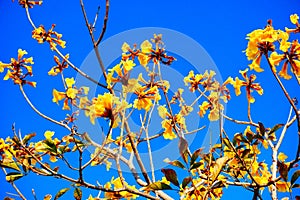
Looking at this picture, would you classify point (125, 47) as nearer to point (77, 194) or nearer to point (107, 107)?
point (107, 107)

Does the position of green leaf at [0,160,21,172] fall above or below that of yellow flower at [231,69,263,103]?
below

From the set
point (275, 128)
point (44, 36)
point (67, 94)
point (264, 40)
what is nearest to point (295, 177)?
point (275, 128)

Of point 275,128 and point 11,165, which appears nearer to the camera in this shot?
point 11,165

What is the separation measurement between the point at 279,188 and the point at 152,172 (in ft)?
3.16

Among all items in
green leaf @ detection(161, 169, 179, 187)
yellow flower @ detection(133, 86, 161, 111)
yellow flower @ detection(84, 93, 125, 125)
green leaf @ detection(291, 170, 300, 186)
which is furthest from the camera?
yellow flower @ detection(133, 86, 161, 111)

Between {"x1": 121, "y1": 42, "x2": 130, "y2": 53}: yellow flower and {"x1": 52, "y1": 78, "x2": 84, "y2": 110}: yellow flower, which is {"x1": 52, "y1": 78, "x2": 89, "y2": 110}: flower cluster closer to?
{"x1": 52, "y1": 78, "x2": 84, "y2": 110}: yellow flower

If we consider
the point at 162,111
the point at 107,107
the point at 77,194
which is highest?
the point at 162,111

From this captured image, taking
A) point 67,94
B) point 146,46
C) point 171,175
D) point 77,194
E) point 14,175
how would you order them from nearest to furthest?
point 171,175 → point 14,175 → point 77,194 → point 67,94 → point 146,46

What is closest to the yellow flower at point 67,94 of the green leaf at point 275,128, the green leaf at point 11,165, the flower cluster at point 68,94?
the flower cluster at point 68,94

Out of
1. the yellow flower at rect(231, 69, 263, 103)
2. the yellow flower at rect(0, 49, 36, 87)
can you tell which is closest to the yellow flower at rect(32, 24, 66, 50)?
the yellow flower at rect(0, 49, 36, 87)

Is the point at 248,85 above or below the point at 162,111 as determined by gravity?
above

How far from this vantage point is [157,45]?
8.49ft

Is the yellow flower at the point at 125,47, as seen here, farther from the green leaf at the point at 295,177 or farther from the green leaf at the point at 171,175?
the green leaf at the point at 295,177

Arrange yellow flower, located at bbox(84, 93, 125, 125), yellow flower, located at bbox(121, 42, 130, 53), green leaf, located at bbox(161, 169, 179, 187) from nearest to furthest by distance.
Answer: yellow flower, located at bbox(84, 93, 125, 125)
green leaf, located at bbox(161, 169, 179, 187)
yellow flower, located at bbox(121, 42, 130, 53)
